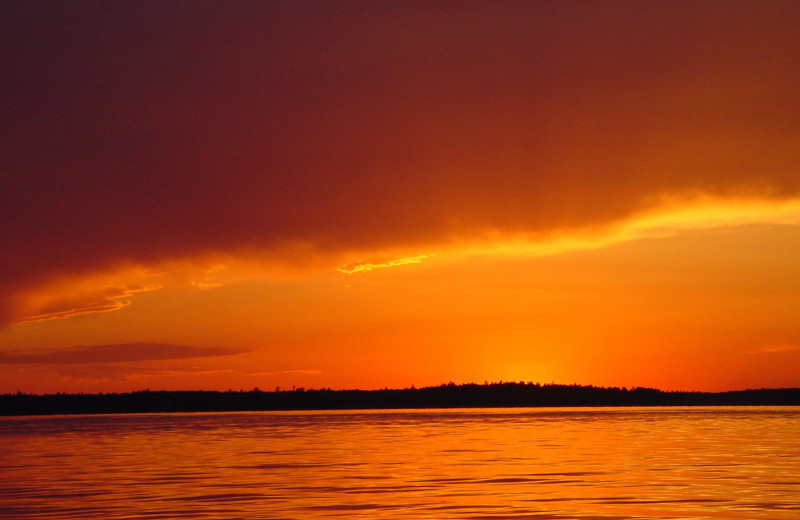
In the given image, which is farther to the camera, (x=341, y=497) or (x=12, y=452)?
(x=12, y=452)

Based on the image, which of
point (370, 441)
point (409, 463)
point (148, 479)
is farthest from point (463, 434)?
point (148, 479)

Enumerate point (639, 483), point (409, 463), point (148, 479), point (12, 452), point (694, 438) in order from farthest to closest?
point (694, 438) → point (12, 452) → point (409, 463) → point (148, 479) → point (639, 483)

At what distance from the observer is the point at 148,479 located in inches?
1379

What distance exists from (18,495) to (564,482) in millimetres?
17356

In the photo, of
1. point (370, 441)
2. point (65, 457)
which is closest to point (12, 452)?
point (65, 457)

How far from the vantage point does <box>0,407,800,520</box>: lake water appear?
25.4 metres

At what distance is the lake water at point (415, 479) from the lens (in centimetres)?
2536

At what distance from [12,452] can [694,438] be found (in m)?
38.9

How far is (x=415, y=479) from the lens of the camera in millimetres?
33188

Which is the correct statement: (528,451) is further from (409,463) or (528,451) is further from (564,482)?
(564,482)

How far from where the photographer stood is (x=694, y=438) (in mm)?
57344

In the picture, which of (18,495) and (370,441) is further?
(370,441)

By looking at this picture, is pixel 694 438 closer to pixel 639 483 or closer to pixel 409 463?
pixel 409 463

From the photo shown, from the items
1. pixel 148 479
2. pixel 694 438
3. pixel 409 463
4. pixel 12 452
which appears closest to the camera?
pixel 148 479
